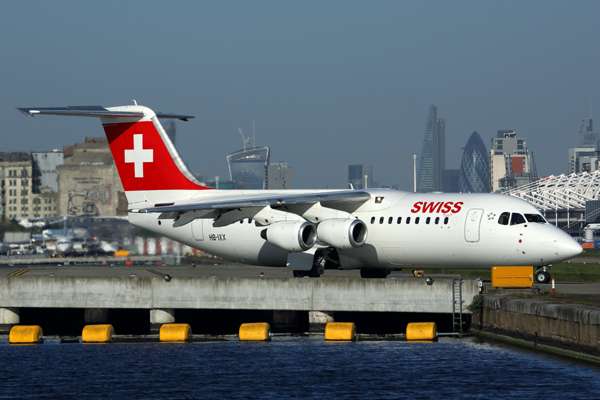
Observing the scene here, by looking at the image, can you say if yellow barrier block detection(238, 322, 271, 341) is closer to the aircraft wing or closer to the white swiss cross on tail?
the aircraft wing

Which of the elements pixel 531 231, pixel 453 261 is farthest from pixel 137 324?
pixel 531 231

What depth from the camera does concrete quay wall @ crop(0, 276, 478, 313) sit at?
110 ft

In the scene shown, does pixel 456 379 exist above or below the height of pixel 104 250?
below

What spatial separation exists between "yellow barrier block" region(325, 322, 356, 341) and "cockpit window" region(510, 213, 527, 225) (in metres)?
8.09

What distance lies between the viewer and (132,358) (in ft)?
99.9

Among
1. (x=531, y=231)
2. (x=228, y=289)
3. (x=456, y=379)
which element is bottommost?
(x=456, y=379)

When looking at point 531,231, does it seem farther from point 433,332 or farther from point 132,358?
point 132,358

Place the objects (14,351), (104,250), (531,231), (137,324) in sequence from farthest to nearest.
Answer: (104,250), (137,324), (531,231), (14,351)

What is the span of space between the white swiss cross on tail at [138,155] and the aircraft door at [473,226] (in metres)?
16.6

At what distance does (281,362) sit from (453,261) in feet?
35.3

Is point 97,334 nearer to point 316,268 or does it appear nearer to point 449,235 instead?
point 316,268

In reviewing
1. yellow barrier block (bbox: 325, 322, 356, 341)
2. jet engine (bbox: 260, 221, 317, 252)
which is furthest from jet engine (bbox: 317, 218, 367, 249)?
yellow barrier block (bbox: 325, 322, 356, 341)

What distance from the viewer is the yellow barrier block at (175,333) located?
34375mm

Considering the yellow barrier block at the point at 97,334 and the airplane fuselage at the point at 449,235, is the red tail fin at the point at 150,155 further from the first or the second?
the yellow barrier block at the point at 97,334
